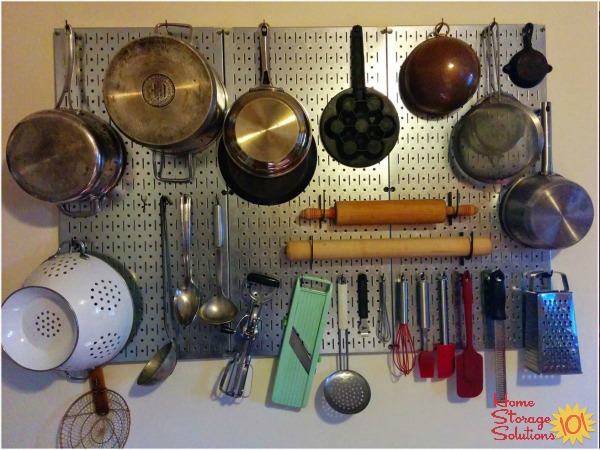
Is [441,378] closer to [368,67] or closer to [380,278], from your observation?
[380,278]

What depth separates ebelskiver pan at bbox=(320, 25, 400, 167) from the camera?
1.04 metres

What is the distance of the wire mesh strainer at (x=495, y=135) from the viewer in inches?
40.4

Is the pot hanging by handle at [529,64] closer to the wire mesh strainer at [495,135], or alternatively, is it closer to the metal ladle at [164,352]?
the wire mesh strainer at [495,135]

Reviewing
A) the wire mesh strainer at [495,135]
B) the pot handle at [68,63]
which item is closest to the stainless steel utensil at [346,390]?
the wire mesh strainer at [495,135]

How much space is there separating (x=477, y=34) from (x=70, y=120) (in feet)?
3.76

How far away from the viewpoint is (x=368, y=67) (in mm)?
1052

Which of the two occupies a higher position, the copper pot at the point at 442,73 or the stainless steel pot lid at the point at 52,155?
the copper pot at the point at 442,73

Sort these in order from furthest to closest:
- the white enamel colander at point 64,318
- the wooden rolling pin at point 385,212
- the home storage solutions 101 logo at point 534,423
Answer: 1. the home storage solutions 101 logo at point 534,423
2. the wooden rolling pin at point 385,212
3. the white enamel colander at point 64,318

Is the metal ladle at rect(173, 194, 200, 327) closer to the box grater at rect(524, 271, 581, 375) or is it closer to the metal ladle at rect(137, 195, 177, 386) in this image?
the metal ladle at rect(137, 195, 177, 386)

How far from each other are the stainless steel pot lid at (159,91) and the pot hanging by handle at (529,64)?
2.80ft

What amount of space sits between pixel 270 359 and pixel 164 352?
0.30m

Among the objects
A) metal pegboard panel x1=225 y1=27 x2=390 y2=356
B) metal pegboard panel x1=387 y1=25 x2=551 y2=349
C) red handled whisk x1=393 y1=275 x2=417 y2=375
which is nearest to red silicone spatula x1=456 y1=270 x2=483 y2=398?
metal pegboard panel x1=387 y1=25 x2=551 y2=349

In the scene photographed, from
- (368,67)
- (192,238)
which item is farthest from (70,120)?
(368,67)

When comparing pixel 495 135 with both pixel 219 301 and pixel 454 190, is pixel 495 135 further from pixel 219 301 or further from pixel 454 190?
pixel 219 301
